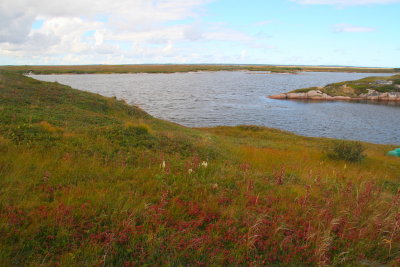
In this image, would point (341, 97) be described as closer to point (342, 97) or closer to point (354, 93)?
point (342, 97)

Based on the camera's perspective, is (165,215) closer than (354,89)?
Yes

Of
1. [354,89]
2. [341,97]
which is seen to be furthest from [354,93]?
[341,97]

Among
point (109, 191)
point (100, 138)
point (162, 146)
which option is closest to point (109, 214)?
point (109, 191)

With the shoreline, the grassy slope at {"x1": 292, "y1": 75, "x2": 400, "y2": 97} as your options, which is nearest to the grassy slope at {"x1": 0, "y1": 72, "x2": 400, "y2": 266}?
the shoreline

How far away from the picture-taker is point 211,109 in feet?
173

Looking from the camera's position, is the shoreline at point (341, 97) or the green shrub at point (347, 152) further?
the shoreline at point (341, 97)

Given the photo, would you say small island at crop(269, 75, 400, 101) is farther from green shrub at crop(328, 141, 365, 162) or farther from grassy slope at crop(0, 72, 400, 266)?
grassy slope at crop(0, 72, 400, 266)

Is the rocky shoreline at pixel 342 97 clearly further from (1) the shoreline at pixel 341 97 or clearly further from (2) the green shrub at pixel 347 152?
(2) the green shrub at pixel 347 152

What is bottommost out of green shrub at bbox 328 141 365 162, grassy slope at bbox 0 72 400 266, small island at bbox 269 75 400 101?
green shrub at bbox 328 141 365 162

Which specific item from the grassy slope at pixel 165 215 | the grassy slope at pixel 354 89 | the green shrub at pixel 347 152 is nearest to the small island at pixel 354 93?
the grassy slope at pixel 354 89

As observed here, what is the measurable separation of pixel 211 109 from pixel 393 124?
1271 inches

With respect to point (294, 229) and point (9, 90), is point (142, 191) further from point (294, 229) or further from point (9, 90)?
point (9, 90)

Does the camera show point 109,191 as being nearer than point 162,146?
Yes

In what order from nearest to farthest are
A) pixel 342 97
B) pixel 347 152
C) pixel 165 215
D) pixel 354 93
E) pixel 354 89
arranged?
1. pixel 165 215
2. pixel 347 152
3. pixel 342 97
4. pixel 354 93
5. pixel 354 89
